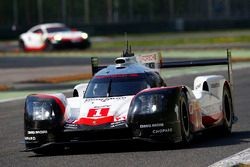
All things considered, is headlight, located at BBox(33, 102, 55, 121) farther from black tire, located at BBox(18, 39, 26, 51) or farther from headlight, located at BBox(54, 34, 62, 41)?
black tire, located at BBox(18, 39, 26, 51)

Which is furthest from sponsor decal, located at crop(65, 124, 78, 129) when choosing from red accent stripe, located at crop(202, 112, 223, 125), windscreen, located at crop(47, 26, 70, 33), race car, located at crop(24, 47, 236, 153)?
windscreen, located at crop(47, 26, 70, 33)

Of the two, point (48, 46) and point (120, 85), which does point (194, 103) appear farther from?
point (48, 46)

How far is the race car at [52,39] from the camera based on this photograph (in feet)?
164

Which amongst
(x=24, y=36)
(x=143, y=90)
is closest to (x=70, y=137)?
(x=143, y=90)

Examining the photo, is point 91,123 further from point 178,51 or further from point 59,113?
point 178,51

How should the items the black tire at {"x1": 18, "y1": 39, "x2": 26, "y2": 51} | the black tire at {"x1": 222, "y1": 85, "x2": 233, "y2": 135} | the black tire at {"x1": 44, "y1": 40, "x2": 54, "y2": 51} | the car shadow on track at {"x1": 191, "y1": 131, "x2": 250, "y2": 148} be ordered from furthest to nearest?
the black tire at {"x1": 18, "y1": 39, "x2": 26, "y2": 51}, the black tire at {"x1": 44, "y1": 40, "x2": 54, "y2": 51}, the black tire at {"x1": 222, "y1": 85, "x2": 233, "y2": 135}, the car shadow on track at {"x1": 191, "y1": 131, "x2": 250, "y2": 148}

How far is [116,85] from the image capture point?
12.2m

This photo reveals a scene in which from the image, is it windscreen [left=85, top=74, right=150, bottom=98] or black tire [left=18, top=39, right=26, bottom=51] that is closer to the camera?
windscreen [left=85, top=74, right=150, bottom=98]

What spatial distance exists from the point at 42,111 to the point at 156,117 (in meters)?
1.42

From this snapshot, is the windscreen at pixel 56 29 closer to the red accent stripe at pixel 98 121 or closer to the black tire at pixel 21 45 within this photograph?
the black tire at pixel 21 45

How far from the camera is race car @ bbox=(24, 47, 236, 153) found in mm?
11359

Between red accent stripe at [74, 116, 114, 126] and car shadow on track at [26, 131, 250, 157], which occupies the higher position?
red accent stripe at [74, 116, 114, 126]

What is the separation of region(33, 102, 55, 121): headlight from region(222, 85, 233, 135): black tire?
2.51 m

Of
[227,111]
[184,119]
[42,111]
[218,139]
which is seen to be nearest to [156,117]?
[184,119]
